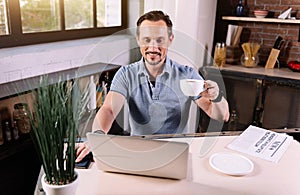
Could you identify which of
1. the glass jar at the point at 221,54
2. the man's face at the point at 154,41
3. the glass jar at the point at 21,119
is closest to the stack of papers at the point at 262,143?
the man's face at the point at 154,41

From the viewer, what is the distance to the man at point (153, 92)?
1502 millimetres

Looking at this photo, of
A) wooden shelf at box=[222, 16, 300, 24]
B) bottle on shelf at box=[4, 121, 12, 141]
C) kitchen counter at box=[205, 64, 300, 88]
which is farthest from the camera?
wooden shelf at box=[222, 16, 300, 24]

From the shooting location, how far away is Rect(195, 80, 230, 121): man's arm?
5.04 ft

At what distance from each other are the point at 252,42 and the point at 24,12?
7.69ft

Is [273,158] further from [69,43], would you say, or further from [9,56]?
[69,43]

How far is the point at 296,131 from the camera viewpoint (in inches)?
63.3

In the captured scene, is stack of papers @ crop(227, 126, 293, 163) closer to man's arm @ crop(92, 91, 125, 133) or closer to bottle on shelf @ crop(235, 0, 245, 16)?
man's arm @ crop(92, 91, 125, 133)

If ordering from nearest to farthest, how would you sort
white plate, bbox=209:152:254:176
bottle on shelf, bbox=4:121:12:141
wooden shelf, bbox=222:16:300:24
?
white plate, bbox=209:152:254:176 < bottle on shelf, bbox=4:121:12:141 < wooden shelf, bbox=222:16:300:24

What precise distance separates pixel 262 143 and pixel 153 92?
582 mm

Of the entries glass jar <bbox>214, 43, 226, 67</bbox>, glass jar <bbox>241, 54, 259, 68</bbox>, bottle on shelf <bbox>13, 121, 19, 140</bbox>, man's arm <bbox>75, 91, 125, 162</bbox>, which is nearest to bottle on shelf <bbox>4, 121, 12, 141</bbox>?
bottle on shelf <bbox>13, 121, 19, 140</bbox>

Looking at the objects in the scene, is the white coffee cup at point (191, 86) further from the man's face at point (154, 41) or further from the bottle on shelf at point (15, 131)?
the bottle on shelf at point (15, 131)

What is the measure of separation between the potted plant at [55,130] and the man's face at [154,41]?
0.67 metres

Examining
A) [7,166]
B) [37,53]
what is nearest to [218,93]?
[37,53]

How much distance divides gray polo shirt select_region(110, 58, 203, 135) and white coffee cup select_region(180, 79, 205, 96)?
22mm
